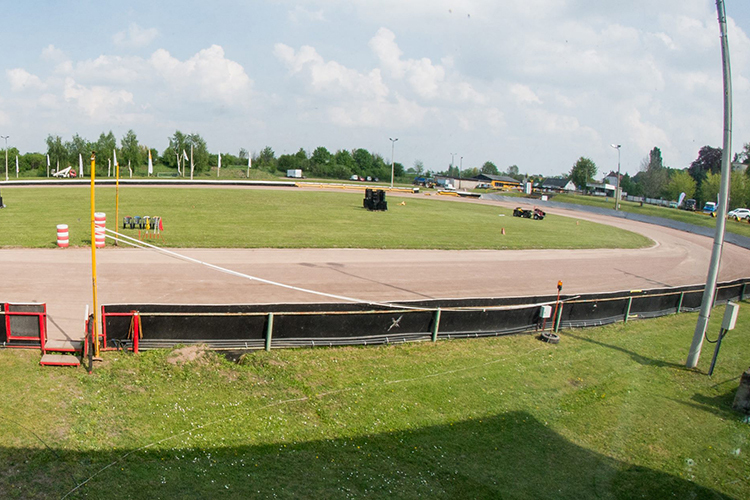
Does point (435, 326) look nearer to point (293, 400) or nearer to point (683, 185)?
point (293, 400)

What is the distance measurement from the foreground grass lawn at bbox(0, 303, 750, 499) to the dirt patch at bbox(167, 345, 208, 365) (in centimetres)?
10

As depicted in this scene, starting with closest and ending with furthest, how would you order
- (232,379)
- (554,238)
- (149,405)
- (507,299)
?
Answer: (149,405), (232,379), (507,299), (554,238)

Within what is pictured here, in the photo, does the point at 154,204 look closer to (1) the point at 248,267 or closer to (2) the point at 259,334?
(1) the point at 248,267

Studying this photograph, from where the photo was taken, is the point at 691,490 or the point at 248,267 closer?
the point at 691,490

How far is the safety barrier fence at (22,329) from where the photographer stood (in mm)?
11031

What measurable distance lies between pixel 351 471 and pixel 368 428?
1.36 m

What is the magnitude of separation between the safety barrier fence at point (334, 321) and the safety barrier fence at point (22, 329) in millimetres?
1269

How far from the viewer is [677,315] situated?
1897 cm

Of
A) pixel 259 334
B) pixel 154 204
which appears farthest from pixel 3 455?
pixel 154 204

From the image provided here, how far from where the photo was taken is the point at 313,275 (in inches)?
828

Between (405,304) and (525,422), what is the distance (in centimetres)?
518

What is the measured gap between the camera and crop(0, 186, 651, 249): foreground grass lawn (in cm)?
2884

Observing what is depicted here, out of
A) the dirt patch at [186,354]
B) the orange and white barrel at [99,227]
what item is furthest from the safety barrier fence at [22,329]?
the orange and white barrel at [99,227]

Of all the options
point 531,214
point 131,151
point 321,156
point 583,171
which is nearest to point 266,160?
point 321,156
